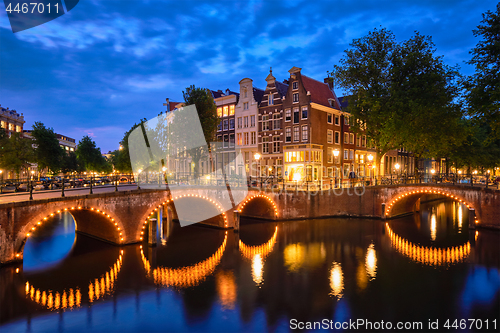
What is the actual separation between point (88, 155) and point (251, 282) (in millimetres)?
69559

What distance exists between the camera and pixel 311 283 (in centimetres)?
1648

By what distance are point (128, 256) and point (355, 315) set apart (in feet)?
50.6

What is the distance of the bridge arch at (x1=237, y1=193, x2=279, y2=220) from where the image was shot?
3231 centimetres

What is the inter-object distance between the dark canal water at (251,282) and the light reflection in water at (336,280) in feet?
0.20

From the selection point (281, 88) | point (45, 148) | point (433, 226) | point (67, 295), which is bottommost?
point (67, 295)

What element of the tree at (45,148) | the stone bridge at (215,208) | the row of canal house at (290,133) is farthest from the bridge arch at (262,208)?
the tree at (45,148)

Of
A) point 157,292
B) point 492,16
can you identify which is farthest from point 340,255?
point 492,16

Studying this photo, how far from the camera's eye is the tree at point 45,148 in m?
49.9

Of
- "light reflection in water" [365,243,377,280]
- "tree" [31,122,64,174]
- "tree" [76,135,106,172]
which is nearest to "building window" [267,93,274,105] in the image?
"light reflection in water" [365,243,377,280]

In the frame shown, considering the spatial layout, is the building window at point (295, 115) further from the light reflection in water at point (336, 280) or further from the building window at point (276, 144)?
the light reflection in water at point (336, 280)

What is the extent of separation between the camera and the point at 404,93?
111 ft

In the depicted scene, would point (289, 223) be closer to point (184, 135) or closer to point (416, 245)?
point (416, 245)

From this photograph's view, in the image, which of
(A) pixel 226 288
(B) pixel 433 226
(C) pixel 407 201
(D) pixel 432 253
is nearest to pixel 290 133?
(C) pixel 407 201

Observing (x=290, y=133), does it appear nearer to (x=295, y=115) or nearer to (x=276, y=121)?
(x=295, y=115)
